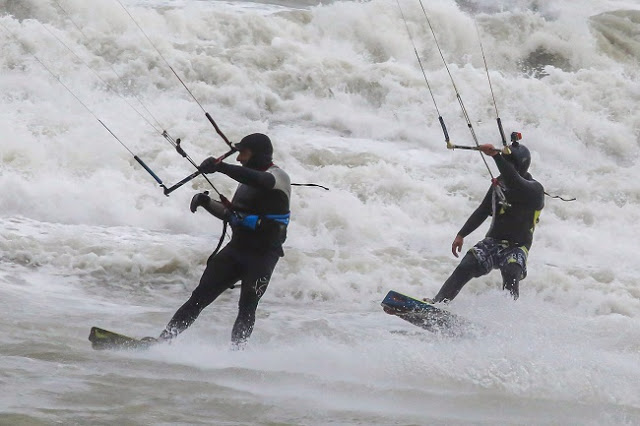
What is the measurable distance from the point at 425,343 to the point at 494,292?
129 centimetres

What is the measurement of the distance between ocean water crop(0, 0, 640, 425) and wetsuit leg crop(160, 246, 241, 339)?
192 mm

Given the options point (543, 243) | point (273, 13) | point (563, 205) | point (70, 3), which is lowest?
point (543, 243)

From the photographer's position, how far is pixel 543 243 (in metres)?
12.5

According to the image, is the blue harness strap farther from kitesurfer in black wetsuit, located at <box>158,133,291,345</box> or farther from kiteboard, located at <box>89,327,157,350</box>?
kiteboard, located at <box>89,327,157,350</box>

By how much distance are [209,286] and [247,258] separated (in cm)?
33

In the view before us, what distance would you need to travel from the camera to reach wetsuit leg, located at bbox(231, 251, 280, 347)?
6.60 metres

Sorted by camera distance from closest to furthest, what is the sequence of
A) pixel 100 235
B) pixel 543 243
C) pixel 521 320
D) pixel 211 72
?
pixel 521 320 < pixel 100 235 < pixel 543 243 < pixel 211 72

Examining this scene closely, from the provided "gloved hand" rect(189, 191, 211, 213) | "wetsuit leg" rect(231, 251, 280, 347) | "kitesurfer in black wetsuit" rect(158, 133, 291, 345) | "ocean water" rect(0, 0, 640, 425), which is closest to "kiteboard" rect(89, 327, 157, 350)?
"ocean water" rect(0, 0, 640, 425)

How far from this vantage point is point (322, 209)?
1193 centimetres

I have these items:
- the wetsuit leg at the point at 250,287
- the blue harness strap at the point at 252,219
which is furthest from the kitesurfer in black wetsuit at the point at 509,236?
the blue harness strap at the point at 252,219

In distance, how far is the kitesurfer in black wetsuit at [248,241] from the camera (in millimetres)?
6457

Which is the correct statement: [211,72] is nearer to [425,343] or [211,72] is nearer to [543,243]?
[543,243]

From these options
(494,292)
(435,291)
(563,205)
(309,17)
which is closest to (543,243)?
(563,205)

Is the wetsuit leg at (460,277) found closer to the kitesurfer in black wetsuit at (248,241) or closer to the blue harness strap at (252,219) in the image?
the kitesurfer in black wetsuit at (248,241)
